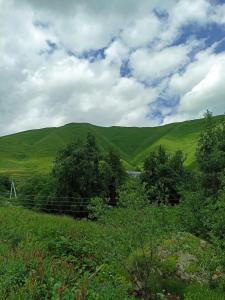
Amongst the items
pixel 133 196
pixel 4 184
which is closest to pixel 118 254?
pixel 133 196

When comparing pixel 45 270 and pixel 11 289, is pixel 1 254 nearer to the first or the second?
pixel 45 270

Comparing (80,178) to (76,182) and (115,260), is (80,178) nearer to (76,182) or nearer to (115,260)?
(76,182)

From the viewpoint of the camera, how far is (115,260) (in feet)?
41.6

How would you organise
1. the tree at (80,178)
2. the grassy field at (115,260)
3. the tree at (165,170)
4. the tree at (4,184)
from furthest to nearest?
the tree at (4,184) < the tree at (165,170) < the tree at (80,178) < the grassy field at (115,260)

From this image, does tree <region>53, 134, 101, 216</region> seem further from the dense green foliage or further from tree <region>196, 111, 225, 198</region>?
tree <region>196, 111, 225, 198</region>

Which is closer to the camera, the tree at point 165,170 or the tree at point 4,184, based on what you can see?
the tree at point 165,170

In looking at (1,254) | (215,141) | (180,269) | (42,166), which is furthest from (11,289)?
(42,166)

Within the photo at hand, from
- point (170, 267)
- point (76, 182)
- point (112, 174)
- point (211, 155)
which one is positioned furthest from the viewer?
point (112, 174)

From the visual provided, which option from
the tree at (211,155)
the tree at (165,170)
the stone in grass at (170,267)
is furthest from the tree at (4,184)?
the stone in grass at (170,267)

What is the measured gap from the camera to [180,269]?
1426cm

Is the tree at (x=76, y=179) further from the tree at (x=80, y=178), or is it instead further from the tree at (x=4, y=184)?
the tree at (x=4, y=184)

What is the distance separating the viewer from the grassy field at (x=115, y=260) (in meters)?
9.85

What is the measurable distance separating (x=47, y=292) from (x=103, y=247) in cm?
408

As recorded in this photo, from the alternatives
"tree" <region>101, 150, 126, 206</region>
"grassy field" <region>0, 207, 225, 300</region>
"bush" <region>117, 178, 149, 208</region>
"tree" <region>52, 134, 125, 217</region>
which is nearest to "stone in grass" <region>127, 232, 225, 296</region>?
"grassy field" <region>0, 207, 225, 300</region>
